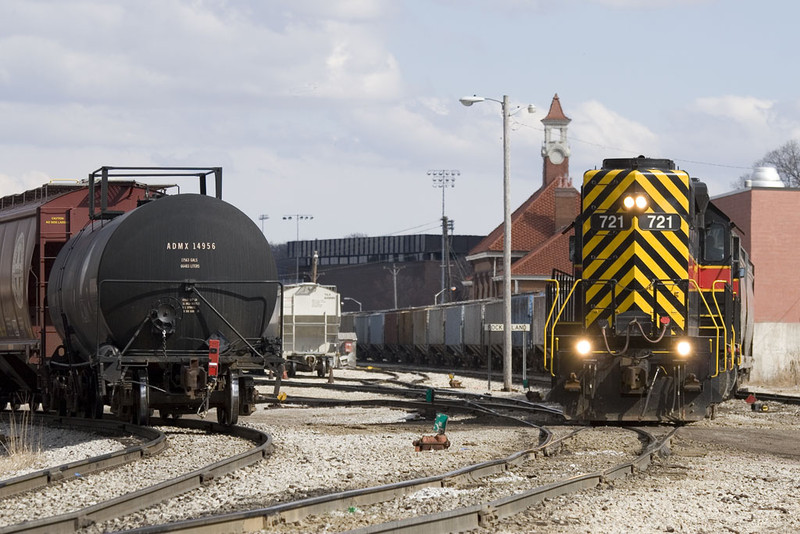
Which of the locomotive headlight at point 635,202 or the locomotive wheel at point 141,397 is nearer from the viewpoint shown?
the locomotive wheel at point 141,397

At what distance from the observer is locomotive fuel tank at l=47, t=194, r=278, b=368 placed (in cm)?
1555

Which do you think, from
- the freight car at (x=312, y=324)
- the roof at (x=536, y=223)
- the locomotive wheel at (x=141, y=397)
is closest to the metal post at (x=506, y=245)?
the freight car at (x=312, y=324)

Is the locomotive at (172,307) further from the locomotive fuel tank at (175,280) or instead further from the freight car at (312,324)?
the freight car at (312,324)

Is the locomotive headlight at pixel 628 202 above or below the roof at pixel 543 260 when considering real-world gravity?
below

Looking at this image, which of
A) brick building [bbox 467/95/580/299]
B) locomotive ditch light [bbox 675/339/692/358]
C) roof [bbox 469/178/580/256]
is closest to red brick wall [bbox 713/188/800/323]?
brick building [bbox 467/95/580/299]

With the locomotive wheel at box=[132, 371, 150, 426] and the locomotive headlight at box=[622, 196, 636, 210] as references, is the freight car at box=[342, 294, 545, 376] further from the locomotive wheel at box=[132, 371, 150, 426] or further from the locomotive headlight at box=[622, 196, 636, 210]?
the locomotive wheel at box=[132, 371, 150, 426]

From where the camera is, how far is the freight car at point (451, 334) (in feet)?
148

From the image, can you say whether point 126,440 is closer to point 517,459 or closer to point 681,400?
point 517,459

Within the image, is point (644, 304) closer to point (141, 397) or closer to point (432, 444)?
point (432, 444)

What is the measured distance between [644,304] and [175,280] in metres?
6.52

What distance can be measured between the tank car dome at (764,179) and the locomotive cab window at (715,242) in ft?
113

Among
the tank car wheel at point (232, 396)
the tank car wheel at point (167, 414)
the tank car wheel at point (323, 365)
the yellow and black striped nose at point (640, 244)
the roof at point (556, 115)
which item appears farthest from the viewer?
the roof at point (556, 115)

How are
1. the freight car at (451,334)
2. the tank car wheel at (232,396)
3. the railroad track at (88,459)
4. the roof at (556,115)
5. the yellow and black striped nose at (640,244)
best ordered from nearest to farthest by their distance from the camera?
the railroad track at (88,459), the tank car wheel at (232,396), the yellow and black striped nose at (640,244), the freight car at (451,334), the roof at (556,115)

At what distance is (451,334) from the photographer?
56.1 meters
